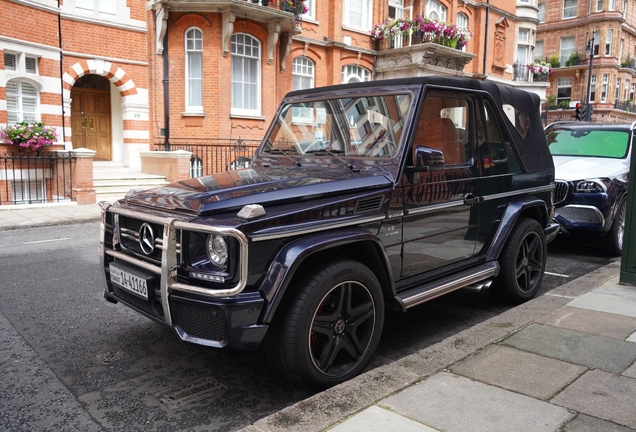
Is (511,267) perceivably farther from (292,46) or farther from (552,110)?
(552,110)

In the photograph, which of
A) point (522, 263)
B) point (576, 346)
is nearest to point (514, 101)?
point (522, 263)

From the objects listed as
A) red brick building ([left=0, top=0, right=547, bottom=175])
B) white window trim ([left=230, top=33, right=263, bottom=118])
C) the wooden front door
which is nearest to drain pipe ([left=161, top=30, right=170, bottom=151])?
red brick building ([left=0, top=0, right=547, bottom=175])

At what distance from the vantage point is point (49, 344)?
438 centimetres

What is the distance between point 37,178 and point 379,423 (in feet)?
48.0

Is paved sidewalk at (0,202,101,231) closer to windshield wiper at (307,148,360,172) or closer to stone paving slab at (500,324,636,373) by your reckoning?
windshield wiper at (307,148,360,172)

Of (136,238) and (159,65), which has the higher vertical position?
(159,65)

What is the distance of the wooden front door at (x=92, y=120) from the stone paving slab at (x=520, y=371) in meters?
17.2

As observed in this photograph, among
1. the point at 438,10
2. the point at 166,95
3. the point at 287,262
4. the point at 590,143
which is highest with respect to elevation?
the point at 438,10

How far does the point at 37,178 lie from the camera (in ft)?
48.6

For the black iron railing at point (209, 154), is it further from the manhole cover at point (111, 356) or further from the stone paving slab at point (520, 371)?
the stone paving slab at point (520, 371)

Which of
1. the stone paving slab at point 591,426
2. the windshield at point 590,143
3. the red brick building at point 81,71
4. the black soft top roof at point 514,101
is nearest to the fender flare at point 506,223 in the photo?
the black soft top roof at point 514,101

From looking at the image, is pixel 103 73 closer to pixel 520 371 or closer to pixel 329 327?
pixel 329 327

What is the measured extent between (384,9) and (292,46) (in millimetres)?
5976

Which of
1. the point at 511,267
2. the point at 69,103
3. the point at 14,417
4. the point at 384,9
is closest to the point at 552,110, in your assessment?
the point at 384,9
